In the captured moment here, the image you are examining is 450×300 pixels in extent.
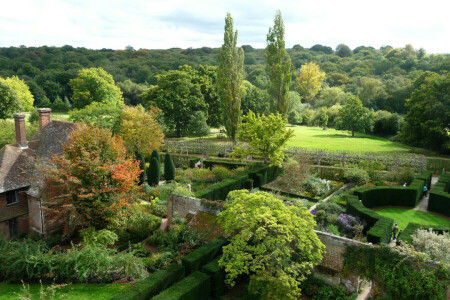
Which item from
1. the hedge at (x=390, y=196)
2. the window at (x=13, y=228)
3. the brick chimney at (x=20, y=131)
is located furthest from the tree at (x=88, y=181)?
the hedge at (x=390, y=196)

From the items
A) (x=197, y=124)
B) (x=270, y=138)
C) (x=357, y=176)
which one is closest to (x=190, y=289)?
(x=270, y=138)

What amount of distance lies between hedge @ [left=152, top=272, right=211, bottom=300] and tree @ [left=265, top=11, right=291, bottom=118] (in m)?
25.5

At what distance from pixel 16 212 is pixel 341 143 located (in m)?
34.9

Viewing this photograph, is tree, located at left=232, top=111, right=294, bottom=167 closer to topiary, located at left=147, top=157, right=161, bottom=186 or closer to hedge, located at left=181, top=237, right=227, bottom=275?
topiary, located at left=147, top=157, right=161, bottom=186

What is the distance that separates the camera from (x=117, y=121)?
108 ft

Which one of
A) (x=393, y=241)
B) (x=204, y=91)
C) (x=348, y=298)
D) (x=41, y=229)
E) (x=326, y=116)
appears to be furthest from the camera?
(x=326, y=116)

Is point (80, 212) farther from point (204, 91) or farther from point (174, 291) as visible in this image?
point (204, 91)

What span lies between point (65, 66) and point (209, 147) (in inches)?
2525

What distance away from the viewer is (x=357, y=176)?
2431 centimetres

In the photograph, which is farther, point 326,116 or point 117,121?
point 326,116

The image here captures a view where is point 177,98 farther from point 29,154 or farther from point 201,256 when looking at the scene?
point 201,256

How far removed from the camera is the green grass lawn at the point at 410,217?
18578mm

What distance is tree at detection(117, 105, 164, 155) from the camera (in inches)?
1141

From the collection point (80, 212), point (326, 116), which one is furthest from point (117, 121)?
point (326, 116)
